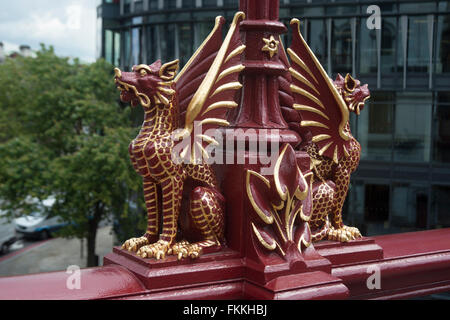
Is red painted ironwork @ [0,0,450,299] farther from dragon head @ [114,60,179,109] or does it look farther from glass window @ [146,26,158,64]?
glass window @ [146,26,158,64]

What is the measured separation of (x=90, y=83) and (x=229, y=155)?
1123 centimetres

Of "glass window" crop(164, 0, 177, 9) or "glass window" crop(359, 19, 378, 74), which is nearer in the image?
"glass window" crop(359, 19, 378, 74)

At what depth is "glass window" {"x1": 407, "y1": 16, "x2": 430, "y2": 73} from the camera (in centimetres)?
1155

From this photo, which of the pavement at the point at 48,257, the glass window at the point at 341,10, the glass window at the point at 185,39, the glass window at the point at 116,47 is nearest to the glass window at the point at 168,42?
the glass window at the point at 185,39

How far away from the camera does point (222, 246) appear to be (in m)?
2.02

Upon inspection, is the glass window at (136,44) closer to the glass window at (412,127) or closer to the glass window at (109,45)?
the glass window at (109,45)

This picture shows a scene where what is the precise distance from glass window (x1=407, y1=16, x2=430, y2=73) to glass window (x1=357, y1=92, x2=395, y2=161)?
0.88 meters

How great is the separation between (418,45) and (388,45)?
68cm

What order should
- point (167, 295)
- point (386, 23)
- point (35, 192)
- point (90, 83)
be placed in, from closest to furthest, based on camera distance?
point (167, 295), point (35, 192), point (386, 23), point (90, 83)

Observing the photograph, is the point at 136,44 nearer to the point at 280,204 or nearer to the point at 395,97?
the point at 395,97

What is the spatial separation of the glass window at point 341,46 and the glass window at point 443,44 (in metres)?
2.04

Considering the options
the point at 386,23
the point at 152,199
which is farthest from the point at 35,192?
the point at 152,199

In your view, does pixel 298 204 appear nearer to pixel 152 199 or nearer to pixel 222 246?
pixel 222 246

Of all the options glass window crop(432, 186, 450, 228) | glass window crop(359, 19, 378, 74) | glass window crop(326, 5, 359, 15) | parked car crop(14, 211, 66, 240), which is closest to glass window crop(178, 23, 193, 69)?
glass window crop(326, 5, 359, 15)
